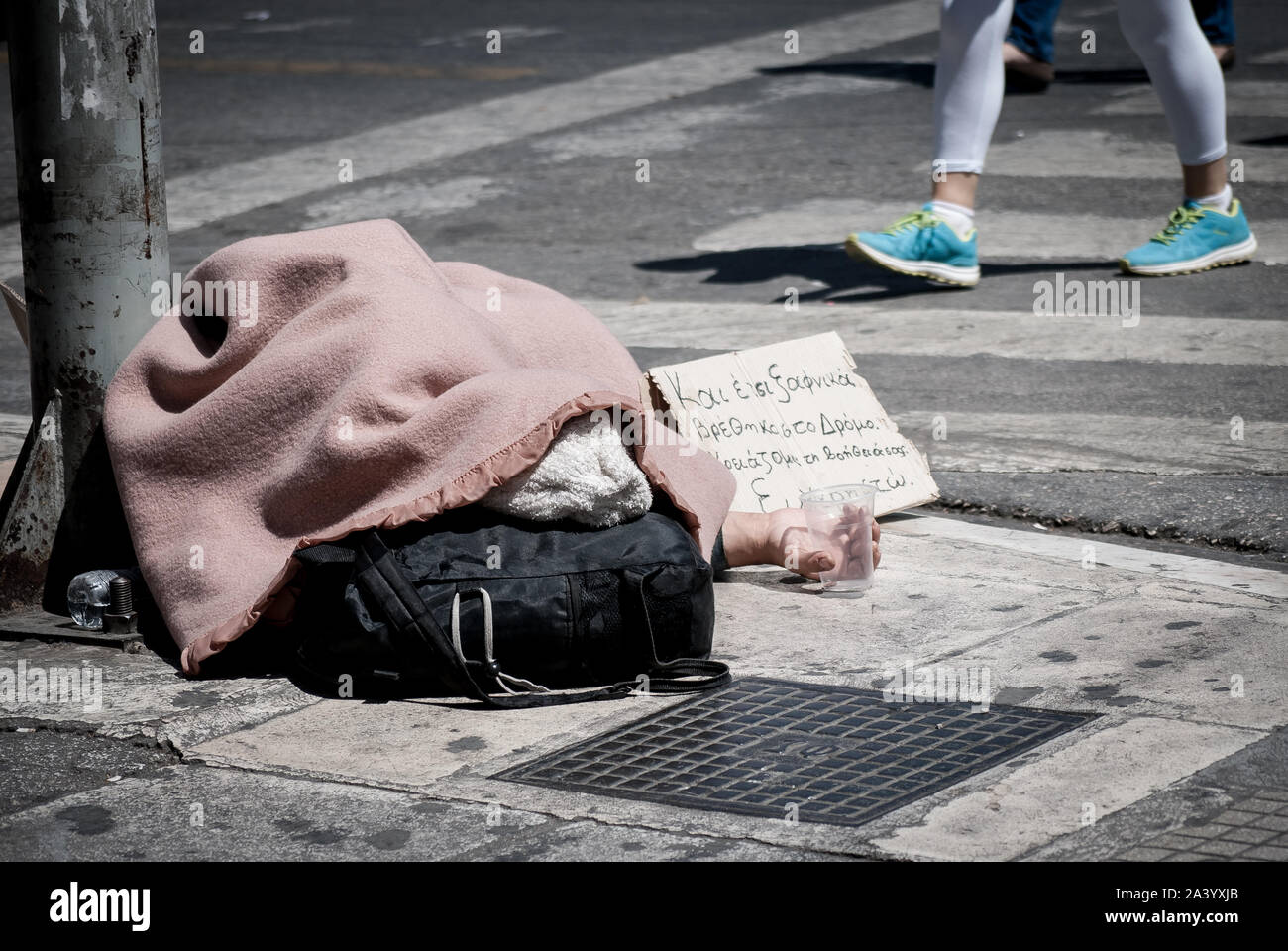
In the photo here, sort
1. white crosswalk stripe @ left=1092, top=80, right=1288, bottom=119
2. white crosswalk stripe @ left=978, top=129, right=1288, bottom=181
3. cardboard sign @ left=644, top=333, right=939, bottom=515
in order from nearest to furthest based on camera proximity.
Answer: cardboard sign @ left=644, top=333, right=939, bottom=515
white crosswalk stripe @ left=978, top=129, right=1288, bottom=181
white crosswalk stripe @ left=1092, top=80, right=1288, bottom=119

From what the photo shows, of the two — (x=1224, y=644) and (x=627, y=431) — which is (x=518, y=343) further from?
(x=1224, y=644)

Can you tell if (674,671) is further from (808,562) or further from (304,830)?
(304,830)

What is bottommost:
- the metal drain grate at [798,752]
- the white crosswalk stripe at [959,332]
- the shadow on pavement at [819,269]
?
the metal drain grate at [798,752]

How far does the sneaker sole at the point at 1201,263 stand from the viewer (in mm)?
6531

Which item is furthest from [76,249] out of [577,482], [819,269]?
[819,269]

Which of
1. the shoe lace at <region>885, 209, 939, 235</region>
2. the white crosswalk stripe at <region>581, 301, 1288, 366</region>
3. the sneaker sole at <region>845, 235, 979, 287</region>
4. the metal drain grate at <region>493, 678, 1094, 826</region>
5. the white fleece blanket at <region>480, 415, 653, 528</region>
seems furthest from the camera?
Result: the shoe lace at <region>885, 209, 939, 235</region>

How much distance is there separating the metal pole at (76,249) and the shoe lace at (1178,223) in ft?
12.7

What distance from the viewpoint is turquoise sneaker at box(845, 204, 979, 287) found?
629cm

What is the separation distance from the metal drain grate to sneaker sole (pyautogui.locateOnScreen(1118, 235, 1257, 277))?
364cm

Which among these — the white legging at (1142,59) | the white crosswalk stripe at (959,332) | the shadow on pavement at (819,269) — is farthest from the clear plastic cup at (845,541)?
the white legging at (1142,59)

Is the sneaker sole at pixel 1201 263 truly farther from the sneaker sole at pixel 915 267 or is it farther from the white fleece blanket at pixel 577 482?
the white fleece blanket at pixel 577 482

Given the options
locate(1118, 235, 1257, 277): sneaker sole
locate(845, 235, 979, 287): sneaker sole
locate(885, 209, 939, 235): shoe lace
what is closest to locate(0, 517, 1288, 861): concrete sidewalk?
locate(845, 235, 979, 287): sneaker sole

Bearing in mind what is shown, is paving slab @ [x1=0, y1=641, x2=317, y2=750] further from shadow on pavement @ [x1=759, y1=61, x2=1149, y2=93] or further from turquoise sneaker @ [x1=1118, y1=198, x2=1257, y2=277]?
shadow on pavement @ [x1=759, y1=61, x2=1149, y2=93]

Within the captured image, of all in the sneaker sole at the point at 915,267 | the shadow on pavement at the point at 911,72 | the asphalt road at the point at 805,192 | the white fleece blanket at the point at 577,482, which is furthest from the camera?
the shadow on pavement at the point at 911,72
